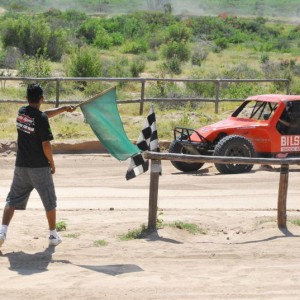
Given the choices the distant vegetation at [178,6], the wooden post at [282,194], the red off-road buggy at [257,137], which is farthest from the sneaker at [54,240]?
the distant vegetation at [178,6]

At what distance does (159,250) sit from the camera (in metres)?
9.95

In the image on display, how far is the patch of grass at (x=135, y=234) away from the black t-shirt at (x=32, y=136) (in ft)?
5.16

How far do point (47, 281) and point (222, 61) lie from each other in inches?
1624

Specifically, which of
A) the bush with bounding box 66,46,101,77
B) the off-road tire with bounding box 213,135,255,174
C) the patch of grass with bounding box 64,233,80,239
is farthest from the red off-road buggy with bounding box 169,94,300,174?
the bush with bounding box 66,46,101,77

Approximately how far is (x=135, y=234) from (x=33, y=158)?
6.03 feet

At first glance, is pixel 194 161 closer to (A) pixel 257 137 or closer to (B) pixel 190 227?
(B) pixel 190 227

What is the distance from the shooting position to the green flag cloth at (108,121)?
34.1 feet

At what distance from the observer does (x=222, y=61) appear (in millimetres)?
49125

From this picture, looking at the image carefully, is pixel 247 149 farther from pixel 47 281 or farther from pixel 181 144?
pixel 47 281

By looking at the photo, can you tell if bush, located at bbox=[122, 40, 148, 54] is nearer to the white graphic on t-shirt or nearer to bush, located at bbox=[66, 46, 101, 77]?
bush, located at bbox=[66, 46, 101, 77]

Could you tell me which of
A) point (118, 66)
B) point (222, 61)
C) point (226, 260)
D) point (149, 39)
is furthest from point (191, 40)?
point (226, 260)

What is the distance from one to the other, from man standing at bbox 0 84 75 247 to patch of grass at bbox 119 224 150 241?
110cm

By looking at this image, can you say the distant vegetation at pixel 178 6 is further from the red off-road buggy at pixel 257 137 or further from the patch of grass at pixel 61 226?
the patch of grass at pixel 61 226

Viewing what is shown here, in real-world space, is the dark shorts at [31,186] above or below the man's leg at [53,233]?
above
